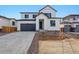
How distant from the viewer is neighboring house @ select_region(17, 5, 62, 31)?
18.0 feet

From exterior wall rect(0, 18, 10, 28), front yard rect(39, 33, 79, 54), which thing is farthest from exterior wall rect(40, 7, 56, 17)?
exterior wall rect(0, 18, 10, 28)

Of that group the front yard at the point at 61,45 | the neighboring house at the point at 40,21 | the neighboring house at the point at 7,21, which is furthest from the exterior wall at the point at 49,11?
the neighboring house at the point at 7,21

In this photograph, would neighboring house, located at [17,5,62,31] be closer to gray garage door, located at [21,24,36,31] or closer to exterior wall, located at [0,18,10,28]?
gray garage door, located at [21,24,36,31]

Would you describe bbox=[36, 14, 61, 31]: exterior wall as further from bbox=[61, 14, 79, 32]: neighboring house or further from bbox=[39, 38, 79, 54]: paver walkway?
bbox=[39, 38, 79, 54]: paver walkway

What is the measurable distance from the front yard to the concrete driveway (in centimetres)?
26

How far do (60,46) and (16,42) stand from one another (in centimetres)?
75

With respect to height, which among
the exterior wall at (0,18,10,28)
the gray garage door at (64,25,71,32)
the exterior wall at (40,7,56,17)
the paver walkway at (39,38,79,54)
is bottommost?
the paver walkway at (39,38,79,54)

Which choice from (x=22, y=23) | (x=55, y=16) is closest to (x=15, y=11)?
(x=22, y=23)

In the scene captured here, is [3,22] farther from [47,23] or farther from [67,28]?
[67,28]

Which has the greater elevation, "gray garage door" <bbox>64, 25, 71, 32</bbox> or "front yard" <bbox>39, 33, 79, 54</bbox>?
"gray garage door" <bbox>64, 25, 71, 32</bbox>

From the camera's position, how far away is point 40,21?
5531mm

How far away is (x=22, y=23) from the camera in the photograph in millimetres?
5539

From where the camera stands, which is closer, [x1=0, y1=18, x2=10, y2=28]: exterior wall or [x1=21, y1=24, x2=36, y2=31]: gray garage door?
[x1=0, y1=18, x2=10, y2=28]: exterior wall

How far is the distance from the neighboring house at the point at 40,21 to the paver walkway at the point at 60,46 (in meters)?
0.26
